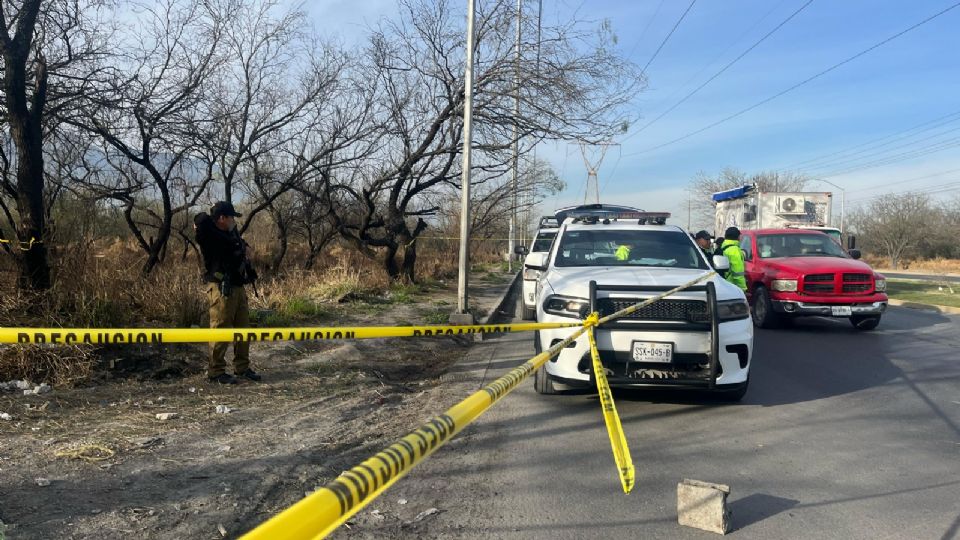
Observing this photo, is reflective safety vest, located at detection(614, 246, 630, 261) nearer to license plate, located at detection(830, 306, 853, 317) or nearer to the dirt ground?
the dirt ground

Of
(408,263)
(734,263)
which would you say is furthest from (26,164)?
(408,263)

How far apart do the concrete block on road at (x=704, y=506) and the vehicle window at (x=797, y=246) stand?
393 inches

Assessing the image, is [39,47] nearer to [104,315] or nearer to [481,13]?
[104,315]

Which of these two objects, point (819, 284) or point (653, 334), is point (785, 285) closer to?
point (819, 284)

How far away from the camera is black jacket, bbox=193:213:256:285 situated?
20.8ft

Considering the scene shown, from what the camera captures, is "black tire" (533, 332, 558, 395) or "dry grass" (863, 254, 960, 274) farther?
"dry grass" (863, 254, 960, 274)

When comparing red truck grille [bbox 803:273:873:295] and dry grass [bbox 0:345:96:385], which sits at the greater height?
red truck grille [bbox 803:273:873:295]

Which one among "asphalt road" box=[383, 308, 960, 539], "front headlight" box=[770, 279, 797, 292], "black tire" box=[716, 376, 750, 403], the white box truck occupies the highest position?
the white box truck

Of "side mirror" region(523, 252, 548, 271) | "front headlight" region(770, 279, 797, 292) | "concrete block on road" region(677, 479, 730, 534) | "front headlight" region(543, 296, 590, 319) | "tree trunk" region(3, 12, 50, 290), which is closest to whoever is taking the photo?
"concrete block on road" region(677, 479, 730, 534)

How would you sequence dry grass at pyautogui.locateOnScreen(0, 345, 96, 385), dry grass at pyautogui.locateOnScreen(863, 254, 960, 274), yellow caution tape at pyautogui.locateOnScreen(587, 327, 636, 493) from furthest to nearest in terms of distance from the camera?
dry grass at pyautogui.locateOnScreen(863, 254, 960, 274)
dry grass at pyautogui.locateOnScreen(0, 345, 96, 385)
yellow caution tape at pyautogui.locateOnScreen(587, 327, 636, 493)

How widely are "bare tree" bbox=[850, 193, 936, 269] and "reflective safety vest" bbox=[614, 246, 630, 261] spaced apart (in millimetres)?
57606

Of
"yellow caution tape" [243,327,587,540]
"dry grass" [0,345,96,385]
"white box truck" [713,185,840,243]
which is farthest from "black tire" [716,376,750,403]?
"white box truck" [713,185,840,243]

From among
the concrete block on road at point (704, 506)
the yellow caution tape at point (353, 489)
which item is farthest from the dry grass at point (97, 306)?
the concrete block on road at point (704, 506)

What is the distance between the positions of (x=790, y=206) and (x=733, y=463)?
1442 centimetres
